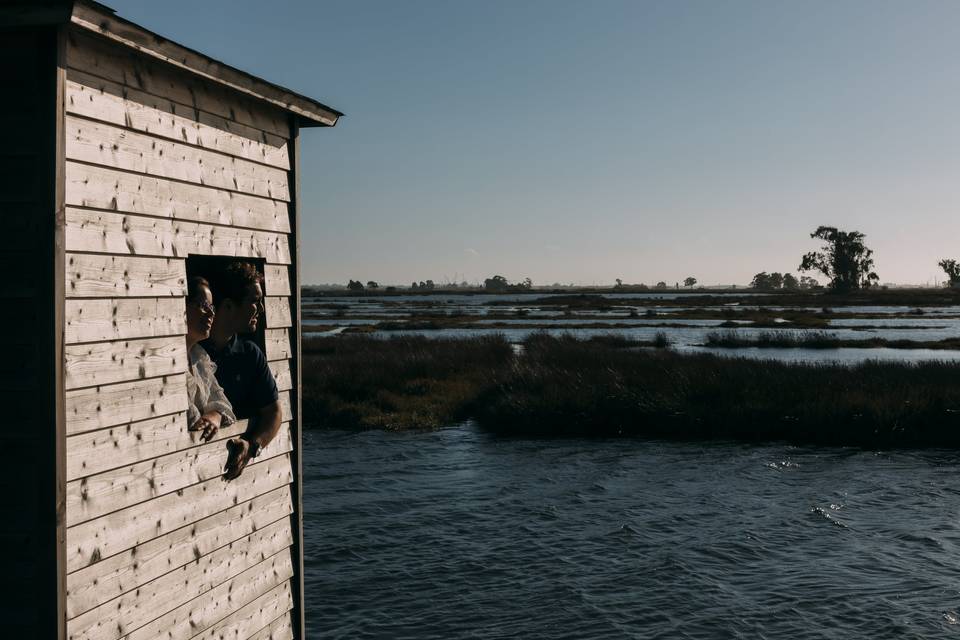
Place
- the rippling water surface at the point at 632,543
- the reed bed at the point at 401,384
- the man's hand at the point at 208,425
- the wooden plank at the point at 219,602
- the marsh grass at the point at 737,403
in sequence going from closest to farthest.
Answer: the wooden plank at the point at 219,602 < the man's hand at the point at 208,425 < the rippling water surface at the point at 632,543 < the marsh grass at the point at 737,403 < the reed bed at the point at 401,384

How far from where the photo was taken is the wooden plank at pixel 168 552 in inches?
191

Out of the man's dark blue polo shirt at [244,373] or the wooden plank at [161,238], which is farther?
the man's dark blue polo shirt at [244,373]

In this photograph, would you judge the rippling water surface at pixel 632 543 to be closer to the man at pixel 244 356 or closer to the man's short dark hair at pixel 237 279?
the man at pixel 244 356

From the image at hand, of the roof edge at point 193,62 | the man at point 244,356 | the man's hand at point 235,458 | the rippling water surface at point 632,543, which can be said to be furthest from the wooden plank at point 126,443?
the rippling water surface at point 632,543

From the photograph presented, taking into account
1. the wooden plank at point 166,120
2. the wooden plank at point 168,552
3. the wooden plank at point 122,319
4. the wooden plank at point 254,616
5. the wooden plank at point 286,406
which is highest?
the wooden plank at point 166,120

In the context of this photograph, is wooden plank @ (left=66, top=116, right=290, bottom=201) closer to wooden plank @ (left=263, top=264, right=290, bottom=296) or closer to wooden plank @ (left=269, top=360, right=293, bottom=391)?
wooden plank @ (left=263, top=264, right=290, bottom=296)

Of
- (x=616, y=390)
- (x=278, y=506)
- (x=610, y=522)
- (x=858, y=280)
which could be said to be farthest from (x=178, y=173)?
(x=858, y=280)

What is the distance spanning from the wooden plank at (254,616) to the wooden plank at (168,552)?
591mm

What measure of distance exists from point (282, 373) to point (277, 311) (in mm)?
557

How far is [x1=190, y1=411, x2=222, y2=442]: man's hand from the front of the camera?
5918 mm

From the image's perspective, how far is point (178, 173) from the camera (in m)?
5.80

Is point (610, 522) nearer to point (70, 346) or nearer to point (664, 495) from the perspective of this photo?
point (664, 495)

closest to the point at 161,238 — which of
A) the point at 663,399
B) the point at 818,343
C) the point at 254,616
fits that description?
the point at 254,616

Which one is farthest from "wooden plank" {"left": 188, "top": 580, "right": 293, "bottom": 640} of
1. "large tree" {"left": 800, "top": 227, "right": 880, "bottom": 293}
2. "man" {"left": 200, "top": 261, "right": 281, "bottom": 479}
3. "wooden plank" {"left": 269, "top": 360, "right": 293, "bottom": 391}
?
"large tree" {"left": 800, "top": 227, "right": 880, "bottom": 293}
